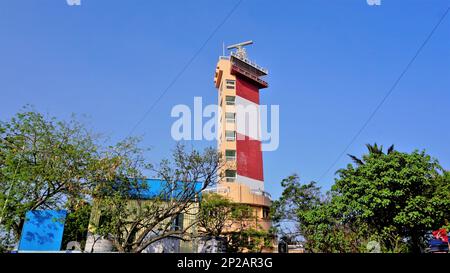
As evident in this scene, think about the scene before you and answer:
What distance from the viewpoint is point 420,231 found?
16.3m

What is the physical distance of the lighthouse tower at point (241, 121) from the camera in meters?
28.2

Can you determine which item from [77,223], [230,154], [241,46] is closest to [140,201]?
[77,223]

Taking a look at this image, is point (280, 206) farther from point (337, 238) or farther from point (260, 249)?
point (337, 238)

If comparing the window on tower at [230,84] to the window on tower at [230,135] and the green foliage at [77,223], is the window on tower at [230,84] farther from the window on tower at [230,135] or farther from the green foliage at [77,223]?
the green foliage at [77,223]

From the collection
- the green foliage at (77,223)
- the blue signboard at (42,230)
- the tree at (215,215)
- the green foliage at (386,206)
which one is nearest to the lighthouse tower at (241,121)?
the tree at (215,215)

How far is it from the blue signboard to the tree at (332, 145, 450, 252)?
46.1 ft

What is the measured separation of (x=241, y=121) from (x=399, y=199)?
55.0 feet

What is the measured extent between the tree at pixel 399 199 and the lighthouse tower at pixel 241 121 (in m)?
9.56

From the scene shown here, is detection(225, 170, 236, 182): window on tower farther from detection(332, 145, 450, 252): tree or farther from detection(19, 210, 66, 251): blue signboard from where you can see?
detection(19, 210, 66, 251): blue signboard

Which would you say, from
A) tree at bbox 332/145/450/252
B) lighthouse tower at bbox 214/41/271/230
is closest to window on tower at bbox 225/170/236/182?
lighthouse tower at bbox 214/41/271/230

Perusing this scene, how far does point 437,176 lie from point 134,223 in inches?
616

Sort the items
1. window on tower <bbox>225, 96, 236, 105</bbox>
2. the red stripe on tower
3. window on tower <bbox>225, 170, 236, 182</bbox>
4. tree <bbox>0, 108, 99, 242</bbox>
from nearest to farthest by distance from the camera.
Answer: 1. tree <bbox>0, 108, 99, 242</bbox>
2. window on tower <bbox>225, 170, 236, 182</bbox>
3. the red stripe on tower
4. window on tower <bbox>225, 96, 236, 105</bbox>

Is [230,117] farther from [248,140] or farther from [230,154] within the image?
[230,154]

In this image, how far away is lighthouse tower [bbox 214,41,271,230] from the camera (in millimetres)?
28188
